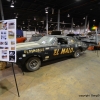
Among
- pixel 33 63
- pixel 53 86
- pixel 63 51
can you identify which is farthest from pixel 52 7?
pixel 53 86

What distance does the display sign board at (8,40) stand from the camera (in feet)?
7.83

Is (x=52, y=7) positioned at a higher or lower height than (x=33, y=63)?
higher

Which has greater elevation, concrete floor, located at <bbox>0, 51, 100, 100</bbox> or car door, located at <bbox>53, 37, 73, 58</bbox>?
car door, located at <bbox>53, 37, 73, 58</bbox>

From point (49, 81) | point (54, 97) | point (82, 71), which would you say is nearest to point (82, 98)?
point (54, 97)

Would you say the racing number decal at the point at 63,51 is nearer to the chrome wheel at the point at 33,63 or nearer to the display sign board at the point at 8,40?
the chrome wheel at the point at 33,63

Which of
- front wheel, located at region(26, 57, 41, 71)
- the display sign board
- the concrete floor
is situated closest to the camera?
the display sign board

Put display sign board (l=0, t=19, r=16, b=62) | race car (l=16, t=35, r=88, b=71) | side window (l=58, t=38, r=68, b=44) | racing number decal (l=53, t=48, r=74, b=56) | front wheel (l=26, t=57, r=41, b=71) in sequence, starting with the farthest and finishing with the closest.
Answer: side window (l=58, t=38, r=68, b=44)
racing number decal (l=53, t=48, r=74, b=56)
front wheel (l=26, t=57, r=41, b=71)
race car (l=16, t=35, r=88, b=71)
display sign board (l=0, t=19, r=16, b=62)

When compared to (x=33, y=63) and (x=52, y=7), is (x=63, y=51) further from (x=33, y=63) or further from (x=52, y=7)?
(x=52, y=7)

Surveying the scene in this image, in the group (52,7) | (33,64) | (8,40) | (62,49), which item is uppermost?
(52,7)

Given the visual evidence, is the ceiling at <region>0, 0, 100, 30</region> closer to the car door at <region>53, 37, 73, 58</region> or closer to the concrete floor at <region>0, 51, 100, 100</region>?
the car door at <region>53, 37, 73, 58</region>

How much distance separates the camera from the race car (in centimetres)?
372

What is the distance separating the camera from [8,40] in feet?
7.93

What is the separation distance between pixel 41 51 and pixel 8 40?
1.85m

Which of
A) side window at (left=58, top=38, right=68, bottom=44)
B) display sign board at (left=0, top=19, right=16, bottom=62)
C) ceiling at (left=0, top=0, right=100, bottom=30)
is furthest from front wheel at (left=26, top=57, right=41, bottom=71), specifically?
ceiling at (left=0, top=0, right=100, bottom=30)
